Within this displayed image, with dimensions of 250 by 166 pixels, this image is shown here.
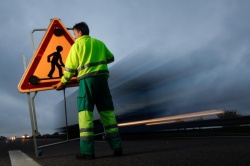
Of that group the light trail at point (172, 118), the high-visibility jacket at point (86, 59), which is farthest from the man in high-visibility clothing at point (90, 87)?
the light trail at point (172, 118)

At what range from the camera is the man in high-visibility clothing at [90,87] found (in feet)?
14.8

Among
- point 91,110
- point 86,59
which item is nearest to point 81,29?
point 86,59

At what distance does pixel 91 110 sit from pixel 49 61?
1239mm

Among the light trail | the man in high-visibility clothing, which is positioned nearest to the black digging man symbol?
the man in high-visibility clothing

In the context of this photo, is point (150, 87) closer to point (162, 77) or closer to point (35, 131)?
point (162, 77)

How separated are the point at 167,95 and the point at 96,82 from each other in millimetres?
6882

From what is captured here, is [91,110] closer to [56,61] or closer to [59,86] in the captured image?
[59,86]

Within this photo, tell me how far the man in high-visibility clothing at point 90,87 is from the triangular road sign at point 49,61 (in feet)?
1.77

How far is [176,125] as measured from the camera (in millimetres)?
12727

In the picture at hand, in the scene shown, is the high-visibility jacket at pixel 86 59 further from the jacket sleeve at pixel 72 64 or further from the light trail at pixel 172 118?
the light trail at pixel 172 118

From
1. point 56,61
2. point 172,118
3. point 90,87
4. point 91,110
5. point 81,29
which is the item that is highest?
point 81,29

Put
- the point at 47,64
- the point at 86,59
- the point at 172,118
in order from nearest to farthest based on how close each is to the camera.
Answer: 1. the point at 86,59
2. the point at 47,64
3. the point at 172,118

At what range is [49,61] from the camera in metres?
5.37

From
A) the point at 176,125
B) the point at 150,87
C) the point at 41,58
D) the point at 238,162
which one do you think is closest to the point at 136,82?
the point at 150,87
